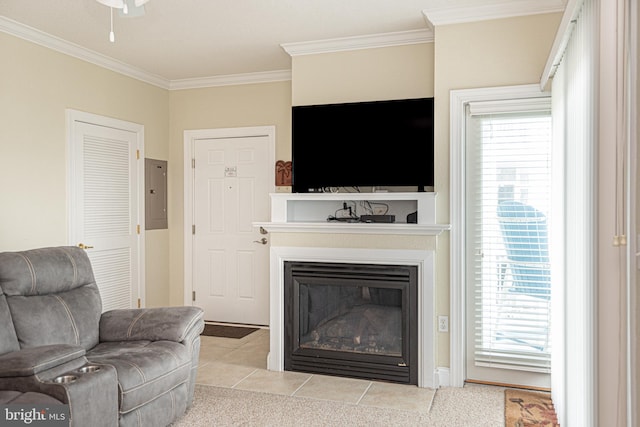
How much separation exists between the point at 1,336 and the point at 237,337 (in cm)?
249

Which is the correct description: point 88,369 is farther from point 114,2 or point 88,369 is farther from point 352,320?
point 352,320

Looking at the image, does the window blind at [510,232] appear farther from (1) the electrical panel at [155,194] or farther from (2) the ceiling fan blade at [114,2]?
(1) the electrical panel at [155,194]

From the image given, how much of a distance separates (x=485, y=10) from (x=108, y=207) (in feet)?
11.8

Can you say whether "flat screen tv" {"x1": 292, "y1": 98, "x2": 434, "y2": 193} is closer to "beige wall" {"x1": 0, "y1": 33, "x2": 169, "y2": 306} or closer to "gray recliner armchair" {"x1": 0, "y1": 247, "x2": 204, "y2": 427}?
"gray recliner armchair" {"x1": 0, "y1": 247, "x2": 204, "y2": 427}

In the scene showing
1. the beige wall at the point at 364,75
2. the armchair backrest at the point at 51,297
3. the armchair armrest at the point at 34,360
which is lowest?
the armchair armrest at the point at 34,360

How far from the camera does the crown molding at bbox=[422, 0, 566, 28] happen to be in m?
3.37

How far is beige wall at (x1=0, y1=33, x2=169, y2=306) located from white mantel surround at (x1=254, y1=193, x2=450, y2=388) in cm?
177

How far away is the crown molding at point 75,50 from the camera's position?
3.77 meters

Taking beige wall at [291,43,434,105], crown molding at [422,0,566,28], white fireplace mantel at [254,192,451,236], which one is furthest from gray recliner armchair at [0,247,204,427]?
crown molding at [422,0,566,28]

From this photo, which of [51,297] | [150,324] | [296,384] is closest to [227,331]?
[296,384]

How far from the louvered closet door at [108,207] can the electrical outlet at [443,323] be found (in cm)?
303

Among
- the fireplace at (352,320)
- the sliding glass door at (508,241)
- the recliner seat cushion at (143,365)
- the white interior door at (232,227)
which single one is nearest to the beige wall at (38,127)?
the white interior door at (232,227)

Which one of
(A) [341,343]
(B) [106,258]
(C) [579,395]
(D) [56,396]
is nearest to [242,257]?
(B) [106,258]

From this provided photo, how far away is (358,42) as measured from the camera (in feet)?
13.5
